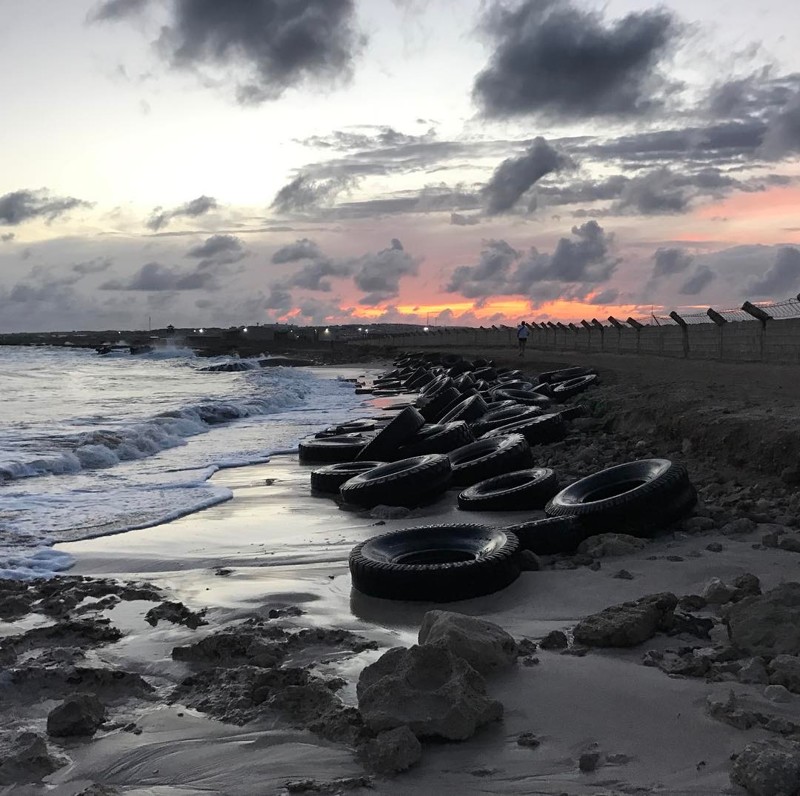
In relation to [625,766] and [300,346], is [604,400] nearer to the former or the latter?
[625,766]

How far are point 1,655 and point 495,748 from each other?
2928mm

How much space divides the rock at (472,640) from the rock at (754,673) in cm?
106

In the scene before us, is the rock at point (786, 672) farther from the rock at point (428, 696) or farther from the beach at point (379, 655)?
the rock at point (428, 696)

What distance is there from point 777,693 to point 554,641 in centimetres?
119

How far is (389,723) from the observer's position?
3.22 metres

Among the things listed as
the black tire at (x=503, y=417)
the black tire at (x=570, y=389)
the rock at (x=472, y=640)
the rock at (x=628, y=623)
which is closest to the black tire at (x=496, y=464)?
the black tire at (x=503, y=417)

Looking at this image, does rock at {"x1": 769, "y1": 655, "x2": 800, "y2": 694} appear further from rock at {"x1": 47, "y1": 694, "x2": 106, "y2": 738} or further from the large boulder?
rock at {"x1": 47, "y1": 694, "x2": 106, "y2": 738}

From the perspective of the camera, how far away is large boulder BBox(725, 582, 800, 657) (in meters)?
3.70

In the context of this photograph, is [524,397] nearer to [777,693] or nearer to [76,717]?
[777,693]

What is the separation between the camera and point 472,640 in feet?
12.5

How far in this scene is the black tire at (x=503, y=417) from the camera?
44.9 ft

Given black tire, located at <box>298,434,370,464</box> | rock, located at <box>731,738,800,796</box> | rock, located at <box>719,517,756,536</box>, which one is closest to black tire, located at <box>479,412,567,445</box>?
black tire, located at <box>298,434,370,464</box>

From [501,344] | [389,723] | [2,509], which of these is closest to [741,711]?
[389,723]

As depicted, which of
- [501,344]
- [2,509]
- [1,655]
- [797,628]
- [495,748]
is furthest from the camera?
→ [501,344]
